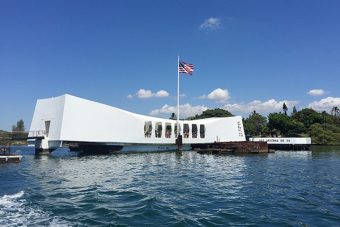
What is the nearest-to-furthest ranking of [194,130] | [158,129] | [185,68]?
1. [185,68]
2. [158,129]
3. [194,130]

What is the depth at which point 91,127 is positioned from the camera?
53688mm

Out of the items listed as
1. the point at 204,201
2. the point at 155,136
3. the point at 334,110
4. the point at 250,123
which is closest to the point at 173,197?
the point at 204,201

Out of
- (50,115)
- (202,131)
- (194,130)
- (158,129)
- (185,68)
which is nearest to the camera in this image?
(50,115)

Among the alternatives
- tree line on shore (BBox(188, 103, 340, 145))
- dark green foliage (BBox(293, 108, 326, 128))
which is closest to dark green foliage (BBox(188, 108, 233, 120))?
tree line on shore (BBox(188, 103, 340, 145))

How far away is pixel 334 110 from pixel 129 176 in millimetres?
142739

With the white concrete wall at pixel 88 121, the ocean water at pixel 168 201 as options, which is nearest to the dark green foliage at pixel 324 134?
the white concrete wall at pixel 88 121

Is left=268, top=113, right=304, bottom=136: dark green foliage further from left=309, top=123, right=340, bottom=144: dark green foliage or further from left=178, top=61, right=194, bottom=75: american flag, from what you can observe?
left=178, top=61, right=194, bottom=75: american flag

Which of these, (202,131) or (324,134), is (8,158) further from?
(324,134)

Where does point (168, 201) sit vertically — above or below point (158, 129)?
below

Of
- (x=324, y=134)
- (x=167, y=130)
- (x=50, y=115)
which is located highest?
(x=324, y=134)

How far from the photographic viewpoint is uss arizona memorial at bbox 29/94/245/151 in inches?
2046

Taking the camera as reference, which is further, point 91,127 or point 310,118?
point 310,118

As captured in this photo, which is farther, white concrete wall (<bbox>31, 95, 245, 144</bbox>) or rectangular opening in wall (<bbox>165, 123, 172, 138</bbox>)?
rectangular opening in wall (<bbox>165, 123, 172, 138</bbox>)

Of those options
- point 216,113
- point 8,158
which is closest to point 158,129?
point 8,158
